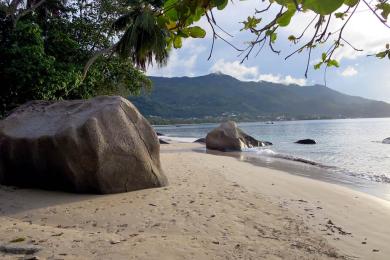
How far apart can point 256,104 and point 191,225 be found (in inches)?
6975

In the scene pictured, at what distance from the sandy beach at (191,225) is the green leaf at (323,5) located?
379 centimetres

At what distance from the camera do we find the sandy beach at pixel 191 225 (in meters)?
4.66

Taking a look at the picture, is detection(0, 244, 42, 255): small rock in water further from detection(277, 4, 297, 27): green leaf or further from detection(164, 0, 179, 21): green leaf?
detection(277, 4, 297, 27): green leaf

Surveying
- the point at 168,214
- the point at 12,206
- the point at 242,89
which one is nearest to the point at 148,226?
the point at 168,214

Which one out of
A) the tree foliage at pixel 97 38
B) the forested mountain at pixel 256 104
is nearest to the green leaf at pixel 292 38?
the tree foliage at pixel 97 38

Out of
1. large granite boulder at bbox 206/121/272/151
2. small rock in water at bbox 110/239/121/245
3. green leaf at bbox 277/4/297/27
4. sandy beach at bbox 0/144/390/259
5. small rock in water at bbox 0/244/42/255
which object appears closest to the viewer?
green leaf at bbox 277/4/297/27

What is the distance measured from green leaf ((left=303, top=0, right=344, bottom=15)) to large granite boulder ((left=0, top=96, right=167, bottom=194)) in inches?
276

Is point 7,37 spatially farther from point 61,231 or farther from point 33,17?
point 61,231

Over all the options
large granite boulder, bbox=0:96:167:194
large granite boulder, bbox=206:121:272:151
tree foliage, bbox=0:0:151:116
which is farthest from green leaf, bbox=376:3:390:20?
large granite boulder, bbox=206:121:272:151

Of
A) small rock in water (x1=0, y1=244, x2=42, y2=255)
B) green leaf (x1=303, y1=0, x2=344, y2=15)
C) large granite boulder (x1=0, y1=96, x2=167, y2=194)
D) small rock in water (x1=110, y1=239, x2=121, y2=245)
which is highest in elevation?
green leaf (x1=303, y1=0, x2=344, y2=15)

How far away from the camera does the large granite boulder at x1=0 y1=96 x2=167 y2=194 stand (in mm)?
7695

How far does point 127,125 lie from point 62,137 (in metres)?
1.34

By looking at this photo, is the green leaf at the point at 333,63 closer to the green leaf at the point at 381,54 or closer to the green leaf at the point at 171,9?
the green leaf at the point at 381,54

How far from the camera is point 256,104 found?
592 ft
